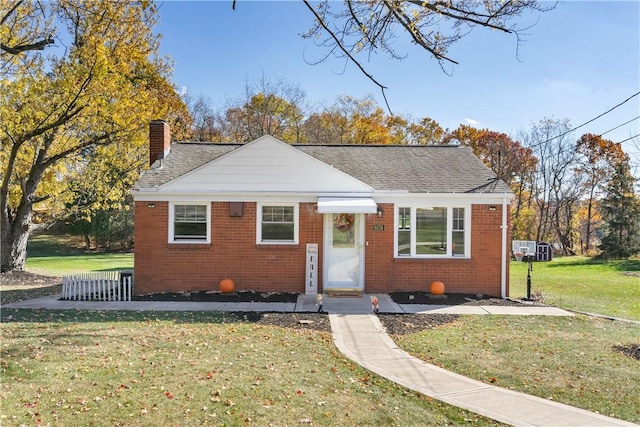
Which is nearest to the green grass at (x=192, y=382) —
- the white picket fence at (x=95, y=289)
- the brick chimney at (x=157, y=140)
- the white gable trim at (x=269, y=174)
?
the white picket fence at (x=95, y=289)

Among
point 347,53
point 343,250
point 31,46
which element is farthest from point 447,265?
point 31,46

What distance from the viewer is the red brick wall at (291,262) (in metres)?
15.4

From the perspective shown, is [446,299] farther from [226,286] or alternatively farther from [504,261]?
[226,286]

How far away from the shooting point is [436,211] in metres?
15.6

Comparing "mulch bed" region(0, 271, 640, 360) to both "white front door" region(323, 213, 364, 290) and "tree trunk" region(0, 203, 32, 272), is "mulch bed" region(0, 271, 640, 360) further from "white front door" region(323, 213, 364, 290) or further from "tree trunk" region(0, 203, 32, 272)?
"white front door" region(323, 213, 364, 290)

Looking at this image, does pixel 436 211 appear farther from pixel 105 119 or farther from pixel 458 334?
pixel 105 119

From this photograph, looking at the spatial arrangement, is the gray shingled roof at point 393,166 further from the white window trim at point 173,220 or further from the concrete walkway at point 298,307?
the concrete walkway at point 298,307

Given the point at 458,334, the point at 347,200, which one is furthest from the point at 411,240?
the point at 458,334

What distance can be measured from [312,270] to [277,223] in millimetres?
2045

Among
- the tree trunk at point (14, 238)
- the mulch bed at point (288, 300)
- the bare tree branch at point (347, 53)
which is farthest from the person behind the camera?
the tree trunk at point (14, 238)

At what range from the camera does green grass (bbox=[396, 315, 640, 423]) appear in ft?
22.0

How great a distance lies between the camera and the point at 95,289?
14906 millimetres

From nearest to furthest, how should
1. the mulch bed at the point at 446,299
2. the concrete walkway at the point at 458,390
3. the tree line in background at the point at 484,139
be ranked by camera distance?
the concrete walkway at the point at 458,390 → the mulch bed at the point at 446,299 → the tree line in background at the point at 484,139

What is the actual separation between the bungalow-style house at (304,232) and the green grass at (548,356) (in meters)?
3.63
